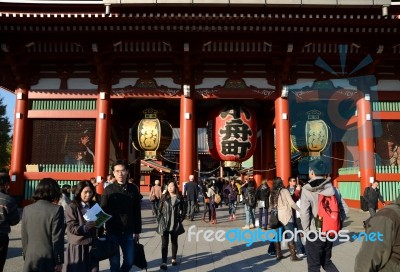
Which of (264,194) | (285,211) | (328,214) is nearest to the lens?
(328,214)

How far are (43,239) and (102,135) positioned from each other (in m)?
8.59

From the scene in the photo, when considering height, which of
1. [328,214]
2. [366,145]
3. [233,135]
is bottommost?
[328,214]

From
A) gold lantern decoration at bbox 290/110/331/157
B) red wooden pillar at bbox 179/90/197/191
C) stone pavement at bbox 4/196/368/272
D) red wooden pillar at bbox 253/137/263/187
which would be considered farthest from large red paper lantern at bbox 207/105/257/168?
red wooden pillar at bbox 253/137/263/187

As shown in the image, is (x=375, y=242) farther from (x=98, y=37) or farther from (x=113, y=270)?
(x=98, y=37)

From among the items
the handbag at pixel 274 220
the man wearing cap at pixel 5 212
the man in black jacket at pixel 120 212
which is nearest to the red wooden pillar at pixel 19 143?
the man wearing cap at pixel 5 212

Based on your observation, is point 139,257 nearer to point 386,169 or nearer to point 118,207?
point 118,207

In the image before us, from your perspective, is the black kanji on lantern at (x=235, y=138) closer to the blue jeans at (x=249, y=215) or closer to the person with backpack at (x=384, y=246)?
the blue jeans at (x=249, y=215)

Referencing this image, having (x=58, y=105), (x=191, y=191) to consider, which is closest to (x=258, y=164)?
(x=191, y=191)

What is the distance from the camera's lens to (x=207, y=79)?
12.4 metres

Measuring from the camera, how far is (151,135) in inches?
465

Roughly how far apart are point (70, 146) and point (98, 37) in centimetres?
404

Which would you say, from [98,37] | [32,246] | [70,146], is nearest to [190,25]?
[98,37]

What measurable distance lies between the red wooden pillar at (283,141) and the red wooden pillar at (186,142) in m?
3.11

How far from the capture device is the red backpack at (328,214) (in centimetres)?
423
